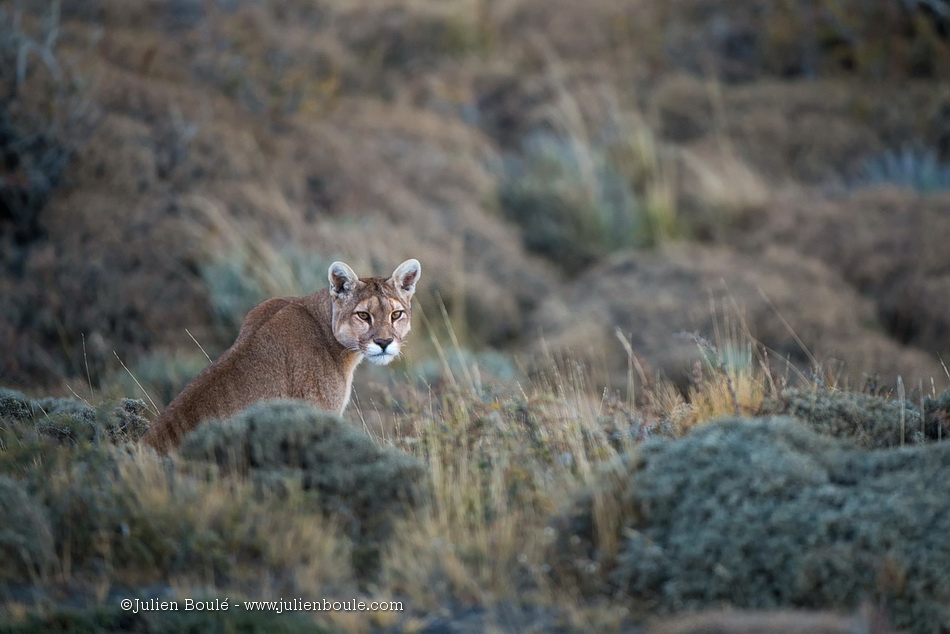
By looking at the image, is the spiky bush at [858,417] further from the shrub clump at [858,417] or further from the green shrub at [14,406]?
the green shrub at [14,406]

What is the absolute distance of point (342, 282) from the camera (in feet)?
22.3

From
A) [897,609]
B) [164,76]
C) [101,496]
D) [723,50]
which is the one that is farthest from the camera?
[723,50]

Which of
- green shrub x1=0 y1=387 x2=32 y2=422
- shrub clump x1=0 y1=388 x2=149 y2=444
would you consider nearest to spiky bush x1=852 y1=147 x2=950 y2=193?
shrub clump x1=0 y1=388 x2=149 y2=444

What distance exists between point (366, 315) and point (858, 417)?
119 inches

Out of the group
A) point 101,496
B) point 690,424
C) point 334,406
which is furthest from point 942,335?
point 101,496

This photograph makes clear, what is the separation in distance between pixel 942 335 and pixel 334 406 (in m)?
10.9

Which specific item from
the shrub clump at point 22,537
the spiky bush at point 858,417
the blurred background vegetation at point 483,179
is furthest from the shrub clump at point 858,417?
the shrub clump at point 22,537

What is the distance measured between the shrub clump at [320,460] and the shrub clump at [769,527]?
92 cm

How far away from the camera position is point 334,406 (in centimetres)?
680

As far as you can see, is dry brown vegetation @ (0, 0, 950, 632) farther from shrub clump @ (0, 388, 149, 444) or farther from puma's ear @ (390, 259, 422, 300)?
puma's ear @ (390, 259, 422, 300)

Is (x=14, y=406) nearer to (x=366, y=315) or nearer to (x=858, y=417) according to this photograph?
(x=366, y=315)

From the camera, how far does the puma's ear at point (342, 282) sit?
6730mm

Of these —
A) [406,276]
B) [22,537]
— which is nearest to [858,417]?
[406,276]

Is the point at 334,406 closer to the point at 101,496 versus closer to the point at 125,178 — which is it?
the point at 101,496
